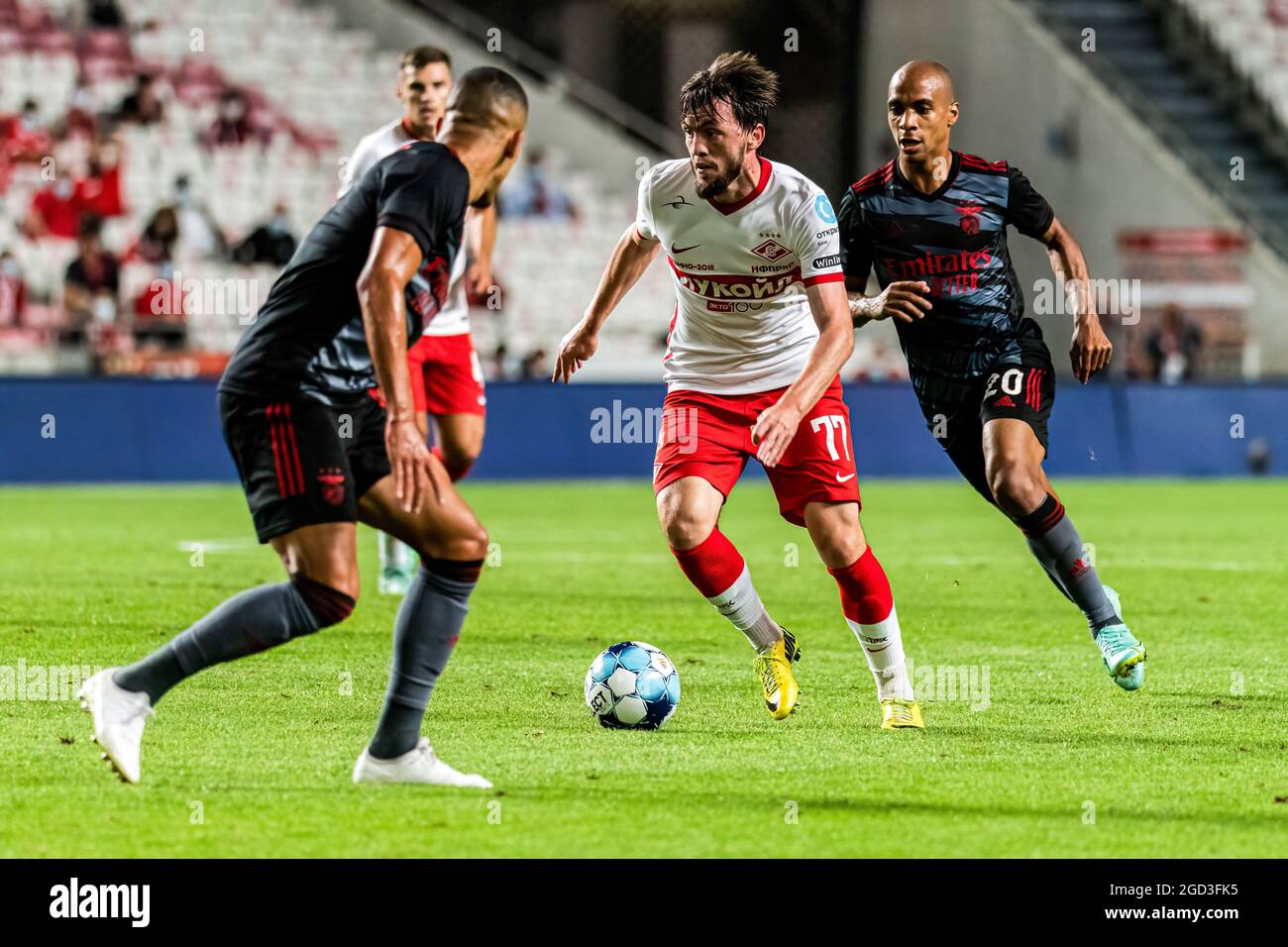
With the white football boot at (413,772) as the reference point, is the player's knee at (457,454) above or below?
above

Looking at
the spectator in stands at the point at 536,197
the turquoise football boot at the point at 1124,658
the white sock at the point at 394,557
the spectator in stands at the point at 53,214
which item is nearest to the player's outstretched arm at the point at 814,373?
the turquoise football boot at the point at 1124,658

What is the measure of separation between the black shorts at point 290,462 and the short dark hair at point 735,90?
5.36 feet

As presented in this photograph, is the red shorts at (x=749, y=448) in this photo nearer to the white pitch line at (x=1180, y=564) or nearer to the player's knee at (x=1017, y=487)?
the player's knee at (x=1017, y=487)

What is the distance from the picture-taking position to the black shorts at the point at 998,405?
7957 mm

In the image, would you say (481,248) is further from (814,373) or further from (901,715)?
(901,715)

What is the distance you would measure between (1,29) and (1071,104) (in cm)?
1507

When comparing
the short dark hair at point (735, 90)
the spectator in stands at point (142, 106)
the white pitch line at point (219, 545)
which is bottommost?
the white pitch line at point (219, 545)

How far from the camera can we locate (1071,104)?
2973cm

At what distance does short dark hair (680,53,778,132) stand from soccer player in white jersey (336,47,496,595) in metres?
3.19

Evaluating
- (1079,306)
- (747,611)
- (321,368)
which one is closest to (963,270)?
(1079,306)

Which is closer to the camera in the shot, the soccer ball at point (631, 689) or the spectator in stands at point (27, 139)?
the soccer ball at point (631, 689)

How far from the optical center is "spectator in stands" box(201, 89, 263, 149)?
82.0 feet

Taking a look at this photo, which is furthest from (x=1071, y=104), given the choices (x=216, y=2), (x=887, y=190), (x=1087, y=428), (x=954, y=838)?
(x=954, y=838)
